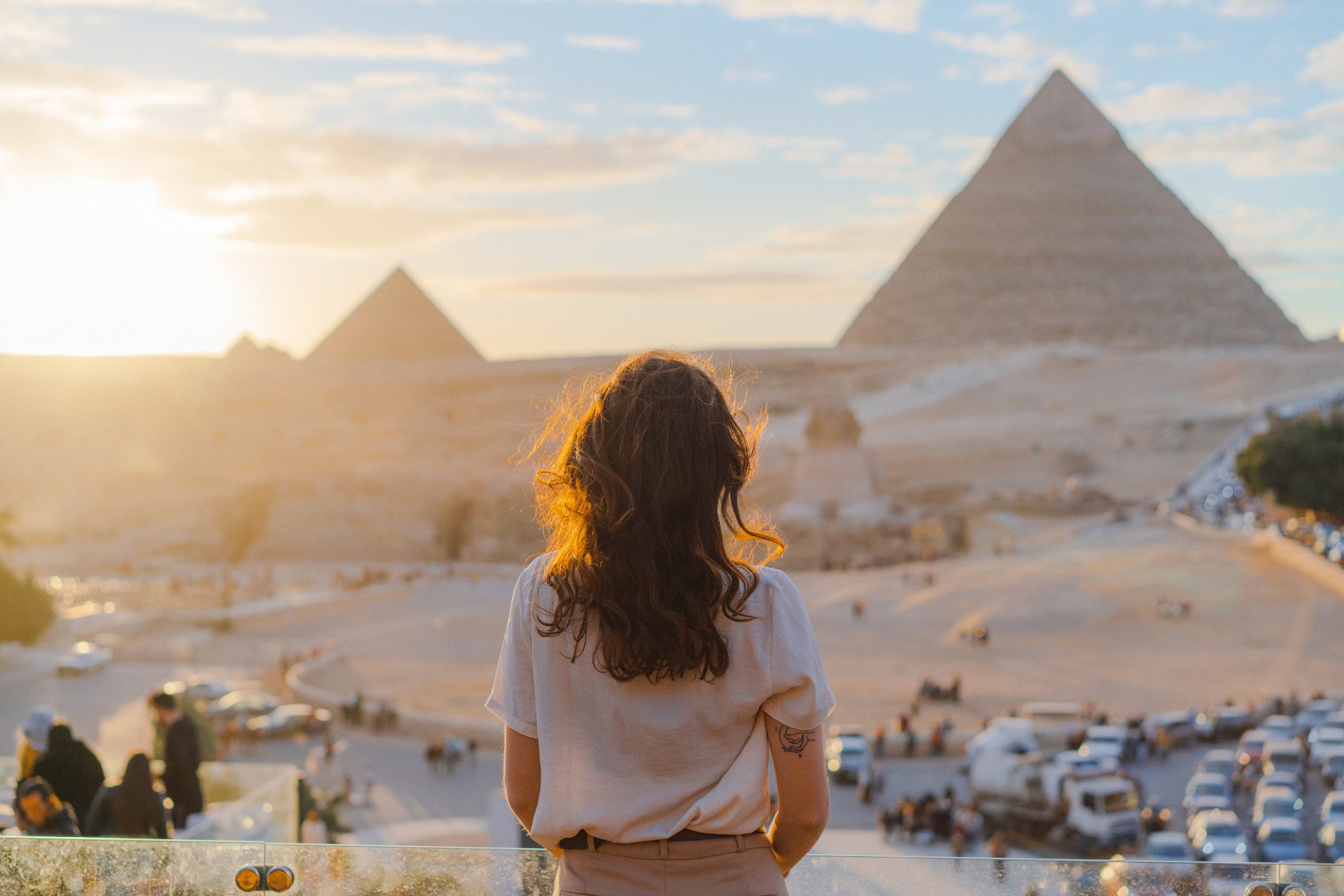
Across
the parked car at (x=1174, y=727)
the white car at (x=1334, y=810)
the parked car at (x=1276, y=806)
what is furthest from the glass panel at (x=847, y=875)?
the parked car at (x=1174, y=727)

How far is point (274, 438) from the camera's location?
62594 mm

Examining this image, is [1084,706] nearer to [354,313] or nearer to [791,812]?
[791,812]

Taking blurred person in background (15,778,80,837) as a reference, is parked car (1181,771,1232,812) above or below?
below

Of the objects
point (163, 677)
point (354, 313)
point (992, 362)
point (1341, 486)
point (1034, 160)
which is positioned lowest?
point (163, 677)

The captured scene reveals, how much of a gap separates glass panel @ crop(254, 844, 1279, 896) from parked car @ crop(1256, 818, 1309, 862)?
10082 mm

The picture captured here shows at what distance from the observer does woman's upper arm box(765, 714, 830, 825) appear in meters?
1.86

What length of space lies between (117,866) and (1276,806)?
1191 cm

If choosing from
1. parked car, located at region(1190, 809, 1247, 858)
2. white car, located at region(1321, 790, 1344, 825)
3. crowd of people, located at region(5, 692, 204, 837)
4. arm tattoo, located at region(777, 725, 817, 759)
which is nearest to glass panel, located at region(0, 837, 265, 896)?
crowd of people, located at region(5, 692, 204, 837)

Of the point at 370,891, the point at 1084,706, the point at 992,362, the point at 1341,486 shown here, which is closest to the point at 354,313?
the point at 992,362

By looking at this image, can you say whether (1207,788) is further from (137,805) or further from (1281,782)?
(137,805)

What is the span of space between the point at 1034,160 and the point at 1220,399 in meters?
65.7

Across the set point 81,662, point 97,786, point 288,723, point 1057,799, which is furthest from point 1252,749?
point 81,662

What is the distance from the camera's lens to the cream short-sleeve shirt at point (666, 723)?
1.83 meters

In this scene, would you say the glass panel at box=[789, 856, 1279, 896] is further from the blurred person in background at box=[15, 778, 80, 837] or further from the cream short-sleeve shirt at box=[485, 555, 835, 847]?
the blurred person in background at box=[15, 778, 80, 837]
